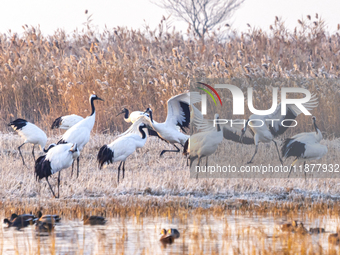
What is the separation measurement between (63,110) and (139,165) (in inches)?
180

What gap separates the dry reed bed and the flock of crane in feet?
6.71

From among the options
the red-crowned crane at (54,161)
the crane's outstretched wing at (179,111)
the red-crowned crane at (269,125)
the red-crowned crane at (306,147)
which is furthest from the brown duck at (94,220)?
the red-crowned crane at (269,125)

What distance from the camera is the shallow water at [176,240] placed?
4.36 m

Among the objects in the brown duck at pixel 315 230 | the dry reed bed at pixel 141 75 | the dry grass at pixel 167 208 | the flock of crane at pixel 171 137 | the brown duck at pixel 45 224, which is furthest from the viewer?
the dry reed bed at pixel 141 75

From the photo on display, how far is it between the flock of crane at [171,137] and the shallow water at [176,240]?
1.67m

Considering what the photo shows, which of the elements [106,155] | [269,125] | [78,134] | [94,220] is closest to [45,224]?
[94,220]

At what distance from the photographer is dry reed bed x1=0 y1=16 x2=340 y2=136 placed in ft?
39.9

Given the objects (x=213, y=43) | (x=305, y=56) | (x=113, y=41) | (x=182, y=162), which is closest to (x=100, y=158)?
(x=182, y=162)

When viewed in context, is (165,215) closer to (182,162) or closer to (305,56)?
(182,162)

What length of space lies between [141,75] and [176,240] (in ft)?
29.2

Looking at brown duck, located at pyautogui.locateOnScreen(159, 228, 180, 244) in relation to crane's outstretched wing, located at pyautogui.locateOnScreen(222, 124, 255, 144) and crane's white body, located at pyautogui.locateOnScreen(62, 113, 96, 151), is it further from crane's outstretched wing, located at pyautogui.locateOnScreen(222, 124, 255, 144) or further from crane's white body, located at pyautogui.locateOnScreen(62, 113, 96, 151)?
crane's outstretched wing, located at pyautogui.locateOnScreen(222, 124, 255, 144)

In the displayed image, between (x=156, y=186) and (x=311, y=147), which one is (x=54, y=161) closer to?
(x=156, y=186)

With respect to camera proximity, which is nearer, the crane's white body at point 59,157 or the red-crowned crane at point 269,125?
the crane's white body at point 59,157

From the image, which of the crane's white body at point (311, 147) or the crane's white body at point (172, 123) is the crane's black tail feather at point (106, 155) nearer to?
the crane's white body at point (172, 123)
